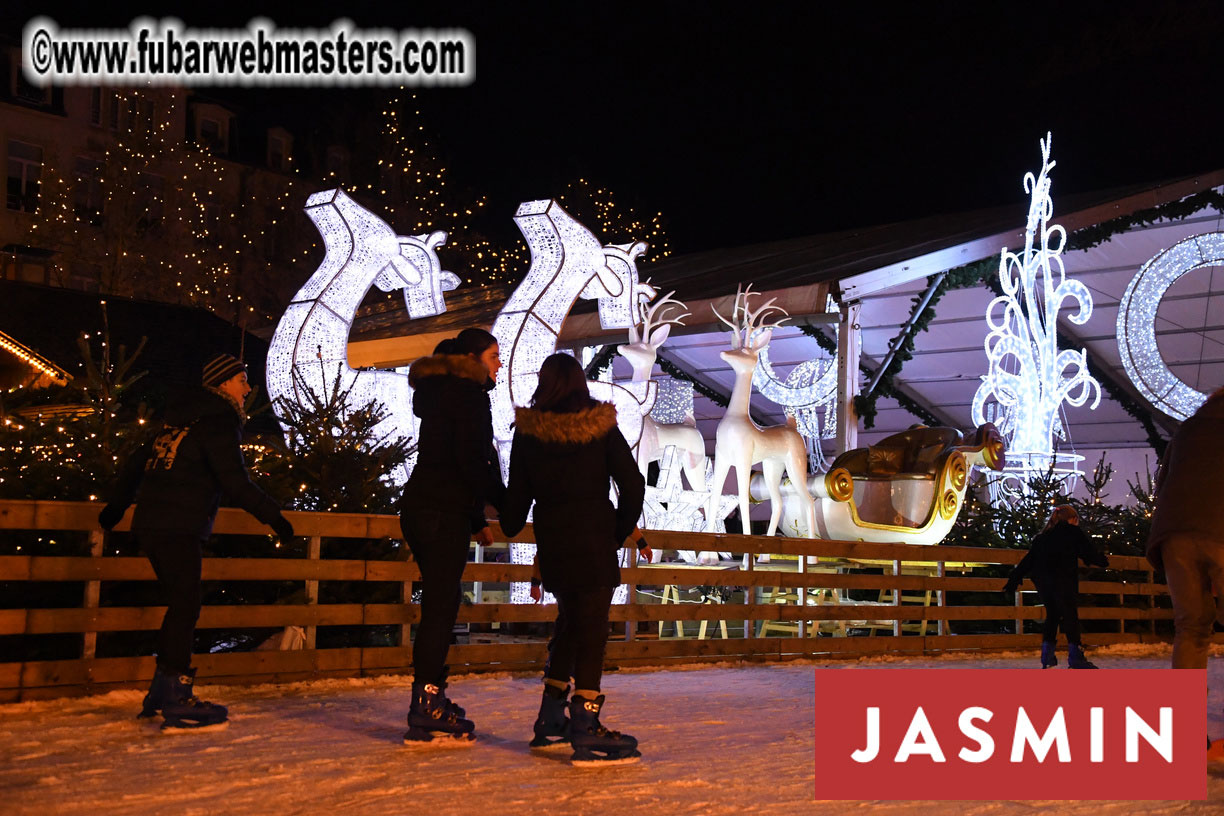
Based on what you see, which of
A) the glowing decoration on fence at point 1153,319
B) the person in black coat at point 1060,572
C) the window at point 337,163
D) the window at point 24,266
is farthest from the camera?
the window at point 337,163

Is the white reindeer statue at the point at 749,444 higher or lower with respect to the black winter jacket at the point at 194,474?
higher

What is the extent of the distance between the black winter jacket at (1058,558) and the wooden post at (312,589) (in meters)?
5.77

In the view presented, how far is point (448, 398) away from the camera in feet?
17.9

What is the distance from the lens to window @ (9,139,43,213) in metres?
32.6

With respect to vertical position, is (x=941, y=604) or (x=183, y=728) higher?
(x=941, y=604)

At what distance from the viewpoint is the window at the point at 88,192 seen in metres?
30.8

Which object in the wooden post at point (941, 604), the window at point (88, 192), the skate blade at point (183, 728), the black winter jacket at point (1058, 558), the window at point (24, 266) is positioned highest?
the window at point (88, 192)

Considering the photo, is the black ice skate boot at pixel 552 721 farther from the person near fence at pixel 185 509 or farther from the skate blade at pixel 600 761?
Answer: the person near fence at pixel 185 509

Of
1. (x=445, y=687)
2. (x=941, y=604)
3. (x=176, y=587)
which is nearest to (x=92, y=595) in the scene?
(x=176, y=587)

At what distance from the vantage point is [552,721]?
214 inches

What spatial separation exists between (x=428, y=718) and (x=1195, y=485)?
3405mm

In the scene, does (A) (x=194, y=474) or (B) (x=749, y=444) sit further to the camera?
(B) (x=749, y=444)

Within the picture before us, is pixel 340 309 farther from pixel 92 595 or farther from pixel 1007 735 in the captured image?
pixel 1007 735

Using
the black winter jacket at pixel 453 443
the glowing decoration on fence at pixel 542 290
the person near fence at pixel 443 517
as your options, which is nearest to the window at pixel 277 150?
the glowing decoration on fence at pixel 542 290
